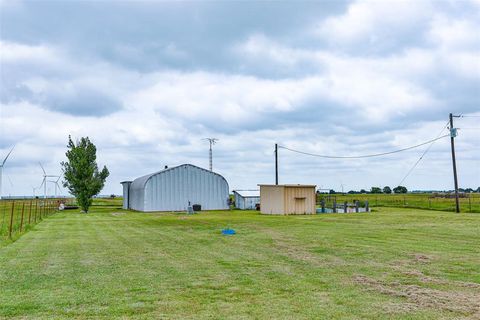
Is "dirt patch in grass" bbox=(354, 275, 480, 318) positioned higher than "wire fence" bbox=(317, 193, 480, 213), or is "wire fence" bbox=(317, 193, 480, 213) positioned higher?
"wire fence" bbox=(317, 193, 480, 213)

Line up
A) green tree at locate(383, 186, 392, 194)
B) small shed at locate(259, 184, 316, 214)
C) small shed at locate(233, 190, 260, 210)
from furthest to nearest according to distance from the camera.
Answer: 1. green tree at locate(383, 186, 392, 194)
2. small shed at locate(233, 190, 260, 210)
3. small shed at locate(259, 184, 316, 214)

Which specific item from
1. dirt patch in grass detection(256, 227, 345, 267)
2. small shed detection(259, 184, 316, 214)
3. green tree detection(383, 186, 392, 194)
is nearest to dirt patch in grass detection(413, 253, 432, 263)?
dirt patch in grass detection(256, 227, 345, 267)

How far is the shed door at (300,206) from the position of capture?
3625 cm

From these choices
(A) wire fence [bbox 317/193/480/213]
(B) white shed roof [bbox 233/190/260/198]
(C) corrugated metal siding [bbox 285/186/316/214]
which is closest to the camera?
(C) corrugated metal siding [bbox 285/186/316/214]

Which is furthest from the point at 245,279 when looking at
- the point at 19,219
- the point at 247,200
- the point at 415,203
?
the point at 415,203

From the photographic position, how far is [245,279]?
882cm

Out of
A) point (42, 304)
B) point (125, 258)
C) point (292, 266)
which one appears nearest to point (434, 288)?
point (292, 266)

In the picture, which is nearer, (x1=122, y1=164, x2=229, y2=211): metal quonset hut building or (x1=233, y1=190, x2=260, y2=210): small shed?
(x1=122, y1=164, x2=229, y2=211): metal quonset hut building

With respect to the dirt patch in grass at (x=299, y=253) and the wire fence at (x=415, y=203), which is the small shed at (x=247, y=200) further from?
the dirt patch in grass at (x=299, y=253)

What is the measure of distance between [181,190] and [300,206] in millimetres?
15168

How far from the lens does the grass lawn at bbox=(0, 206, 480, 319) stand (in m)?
6.68

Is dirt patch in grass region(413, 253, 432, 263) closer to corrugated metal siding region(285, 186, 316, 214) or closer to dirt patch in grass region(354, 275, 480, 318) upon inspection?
dirt patch in grass region(354, 275, 480, 318)

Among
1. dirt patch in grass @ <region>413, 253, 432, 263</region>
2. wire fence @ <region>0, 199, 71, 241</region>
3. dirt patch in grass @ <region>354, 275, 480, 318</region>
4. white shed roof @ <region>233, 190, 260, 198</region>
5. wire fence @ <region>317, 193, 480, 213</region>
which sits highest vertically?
white shed roof @ <region>233, 190, 260, 198</region>

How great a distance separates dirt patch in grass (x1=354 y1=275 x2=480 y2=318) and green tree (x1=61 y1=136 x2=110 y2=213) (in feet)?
136
